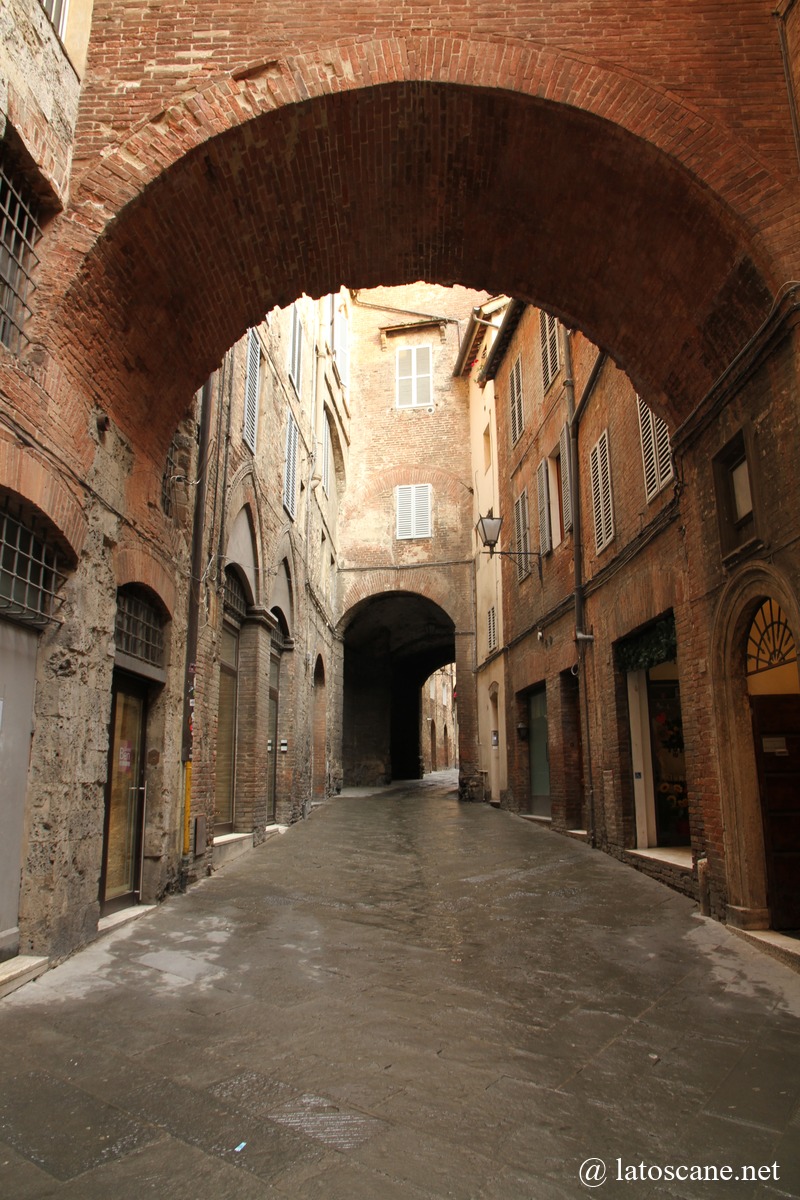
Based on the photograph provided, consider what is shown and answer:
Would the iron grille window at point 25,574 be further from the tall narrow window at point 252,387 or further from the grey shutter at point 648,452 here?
the grey shutter at point 648,452

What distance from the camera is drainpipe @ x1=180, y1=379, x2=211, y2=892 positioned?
289 inches

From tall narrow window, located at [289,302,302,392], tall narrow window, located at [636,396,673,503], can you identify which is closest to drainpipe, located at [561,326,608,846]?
tall narrow window, located at [636,396,673,503]

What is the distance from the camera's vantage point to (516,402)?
1566 centimetres

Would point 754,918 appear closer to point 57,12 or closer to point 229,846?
point 229,846

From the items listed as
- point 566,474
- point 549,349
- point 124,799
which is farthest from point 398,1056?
point 549,349

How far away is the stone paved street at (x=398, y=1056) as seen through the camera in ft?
8.44

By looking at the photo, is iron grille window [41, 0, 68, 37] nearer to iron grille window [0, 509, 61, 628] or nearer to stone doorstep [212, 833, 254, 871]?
iron grille window [0, 509, 61, 628]

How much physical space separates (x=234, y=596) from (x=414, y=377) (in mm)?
14585

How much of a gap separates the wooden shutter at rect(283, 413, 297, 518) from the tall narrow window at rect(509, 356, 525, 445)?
172 inches

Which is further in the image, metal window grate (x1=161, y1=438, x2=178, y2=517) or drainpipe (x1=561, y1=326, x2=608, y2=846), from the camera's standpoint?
drainpipe (x1=561, y1=326, x2=608, y2=846)

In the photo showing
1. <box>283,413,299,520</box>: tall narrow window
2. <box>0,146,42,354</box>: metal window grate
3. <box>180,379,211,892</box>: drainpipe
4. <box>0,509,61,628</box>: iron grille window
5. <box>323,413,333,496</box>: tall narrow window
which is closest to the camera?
<box>0,509,61,628</box>: iron grille window

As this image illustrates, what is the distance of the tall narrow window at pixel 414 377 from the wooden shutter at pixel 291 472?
367 inches

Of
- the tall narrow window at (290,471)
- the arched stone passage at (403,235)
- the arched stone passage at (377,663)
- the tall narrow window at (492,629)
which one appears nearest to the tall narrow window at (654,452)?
the arched stone passage at (403,235)

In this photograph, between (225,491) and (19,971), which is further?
(225,491)
